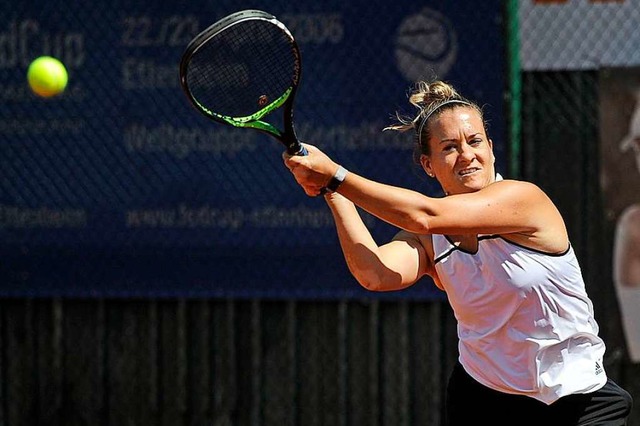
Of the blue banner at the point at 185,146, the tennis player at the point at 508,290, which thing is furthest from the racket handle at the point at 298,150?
the blue banner at the point at 185,146

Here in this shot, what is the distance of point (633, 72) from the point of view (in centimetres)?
493

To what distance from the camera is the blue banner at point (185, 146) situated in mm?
5105

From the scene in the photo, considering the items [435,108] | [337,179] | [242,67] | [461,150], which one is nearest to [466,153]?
[461,150]

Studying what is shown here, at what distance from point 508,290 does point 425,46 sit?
2.19 meters

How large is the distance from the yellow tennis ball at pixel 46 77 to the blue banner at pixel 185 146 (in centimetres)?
17

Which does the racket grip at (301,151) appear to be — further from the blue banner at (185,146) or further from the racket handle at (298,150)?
the blue banner at (185,146)

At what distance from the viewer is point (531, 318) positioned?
124 inches

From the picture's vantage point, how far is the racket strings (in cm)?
346

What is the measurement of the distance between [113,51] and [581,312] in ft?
10.0

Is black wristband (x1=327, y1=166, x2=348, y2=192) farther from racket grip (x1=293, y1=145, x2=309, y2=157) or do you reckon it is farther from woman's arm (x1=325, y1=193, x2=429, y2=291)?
woman's arm (x1=325, y1=193, x2=429, y2=291)

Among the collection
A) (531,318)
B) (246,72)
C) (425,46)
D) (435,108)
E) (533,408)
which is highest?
(425,46)

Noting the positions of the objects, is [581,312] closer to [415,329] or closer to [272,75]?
[272,75]

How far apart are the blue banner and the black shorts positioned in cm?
177

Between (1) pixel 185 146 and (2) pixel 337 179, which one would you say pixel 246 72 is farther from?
(1) pixel 185 146
